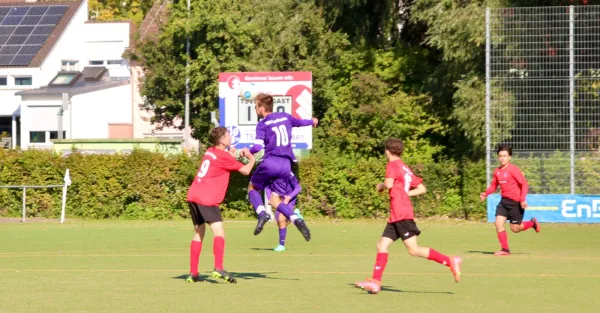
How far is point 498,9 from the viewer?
25.6 m

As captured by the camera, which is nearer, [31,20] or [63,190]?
[63,190]

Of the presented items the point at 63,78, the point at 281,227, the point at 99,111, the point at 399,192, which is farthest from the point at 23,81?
the point at 399,192

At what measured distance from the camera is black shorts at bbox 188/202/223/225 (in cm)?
1227

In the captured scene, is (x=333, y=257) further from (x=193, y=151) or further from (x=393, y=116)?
(x=393, y=116)

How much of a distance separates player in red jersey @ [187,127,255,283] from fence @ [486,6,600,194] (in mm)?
13706

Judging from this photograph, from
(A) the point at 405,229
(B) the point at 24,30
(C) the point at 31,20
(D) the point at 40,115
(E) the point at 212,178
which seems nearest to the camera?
(A) the point at 405,229

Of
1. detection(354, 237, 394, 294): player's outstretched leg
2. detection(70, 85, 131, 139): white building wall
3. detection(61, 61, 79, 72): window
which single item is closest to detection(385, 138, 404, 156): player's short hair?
detection(354, 237, 394, 294): player's outstretched leg

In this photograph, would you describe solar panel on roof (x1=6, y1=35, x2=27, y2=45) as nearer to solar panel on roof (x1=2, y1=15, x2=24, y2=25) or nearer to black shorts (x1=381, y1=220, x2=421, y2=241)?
solar panel on roof (x1=2, y1=15, x2=24, y2=25)

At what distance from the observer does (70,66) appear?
82.9 metres

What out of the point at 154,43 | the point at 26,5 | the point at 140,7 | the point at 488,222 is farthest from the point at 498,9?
the point at 140,7

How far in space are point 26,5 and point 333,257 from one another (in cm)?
6674

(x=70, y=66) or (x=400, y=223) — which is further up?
(x=70, y=66)

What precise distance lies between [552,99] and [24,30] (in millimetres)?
58620

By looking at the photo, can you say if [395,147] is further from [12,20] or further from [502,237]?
[12,20]
